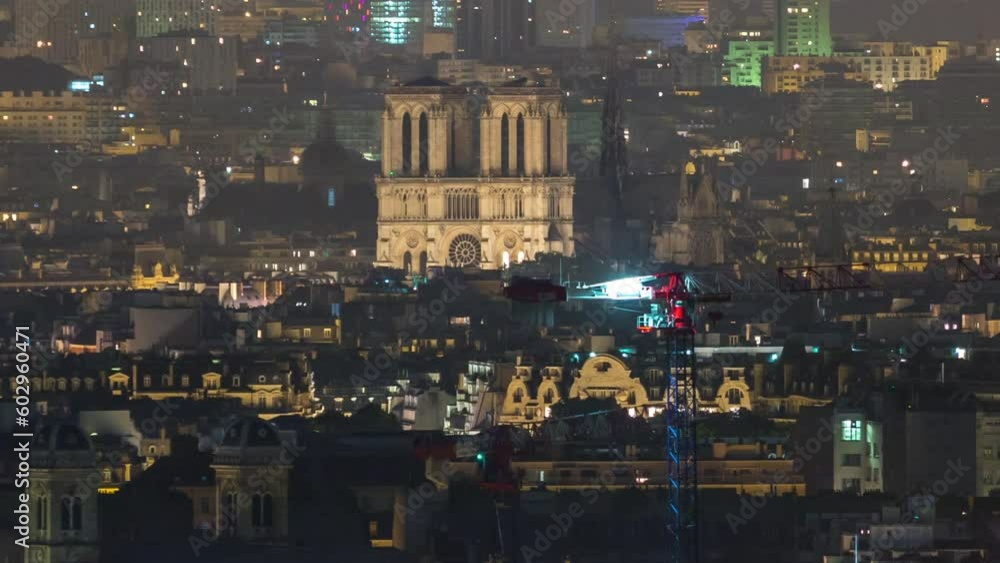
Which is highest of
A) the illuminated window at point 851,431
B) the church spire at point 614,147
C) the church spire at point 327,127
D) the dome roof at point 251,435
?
the dome roof at point 251,435

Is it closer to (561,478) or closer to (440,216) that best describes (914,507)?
(561,478)

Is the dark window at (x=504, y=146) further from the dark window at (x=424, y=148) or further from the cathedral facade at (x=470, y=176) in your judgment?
the dark window at (x=424, y=148)

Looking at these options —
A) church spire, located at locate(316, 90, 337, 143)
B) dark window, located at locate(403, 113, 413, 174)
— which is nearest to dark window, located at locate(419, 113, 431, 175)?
dark window, located at locate(403, 113, 413, 174)

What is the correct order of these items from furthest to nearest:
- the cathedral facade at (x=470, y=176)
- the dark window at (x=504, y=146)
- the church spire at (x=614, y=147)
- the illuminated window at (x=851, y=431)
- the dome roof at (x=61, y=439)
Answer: the church spire at (x=614, y=147)
the dark window at (x=504, y=146)
the cathedral facade at (x=470, y=176)
the illuminated window at (x=851, y=431)
the dome roof at (x=61, y=439)

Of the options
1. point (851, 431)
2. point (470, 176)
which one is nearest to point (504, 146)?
point (470, 176)

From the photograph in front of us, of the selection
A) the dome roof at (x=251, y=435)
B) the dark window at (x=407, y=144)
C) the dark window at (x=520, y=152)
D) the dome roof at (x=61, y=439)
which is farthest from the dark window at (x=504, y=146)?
the dome roof at (x=61, y=439)

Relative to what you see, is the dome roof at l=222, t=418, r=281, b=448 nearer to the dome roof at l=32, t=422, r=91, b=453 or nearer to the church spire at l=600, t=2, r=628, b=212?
the dome roof at l=32, t=422, r=91, b=453

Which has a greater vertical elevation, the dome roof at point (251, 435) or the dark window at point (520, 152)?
the dome roof at point (251, 435)
